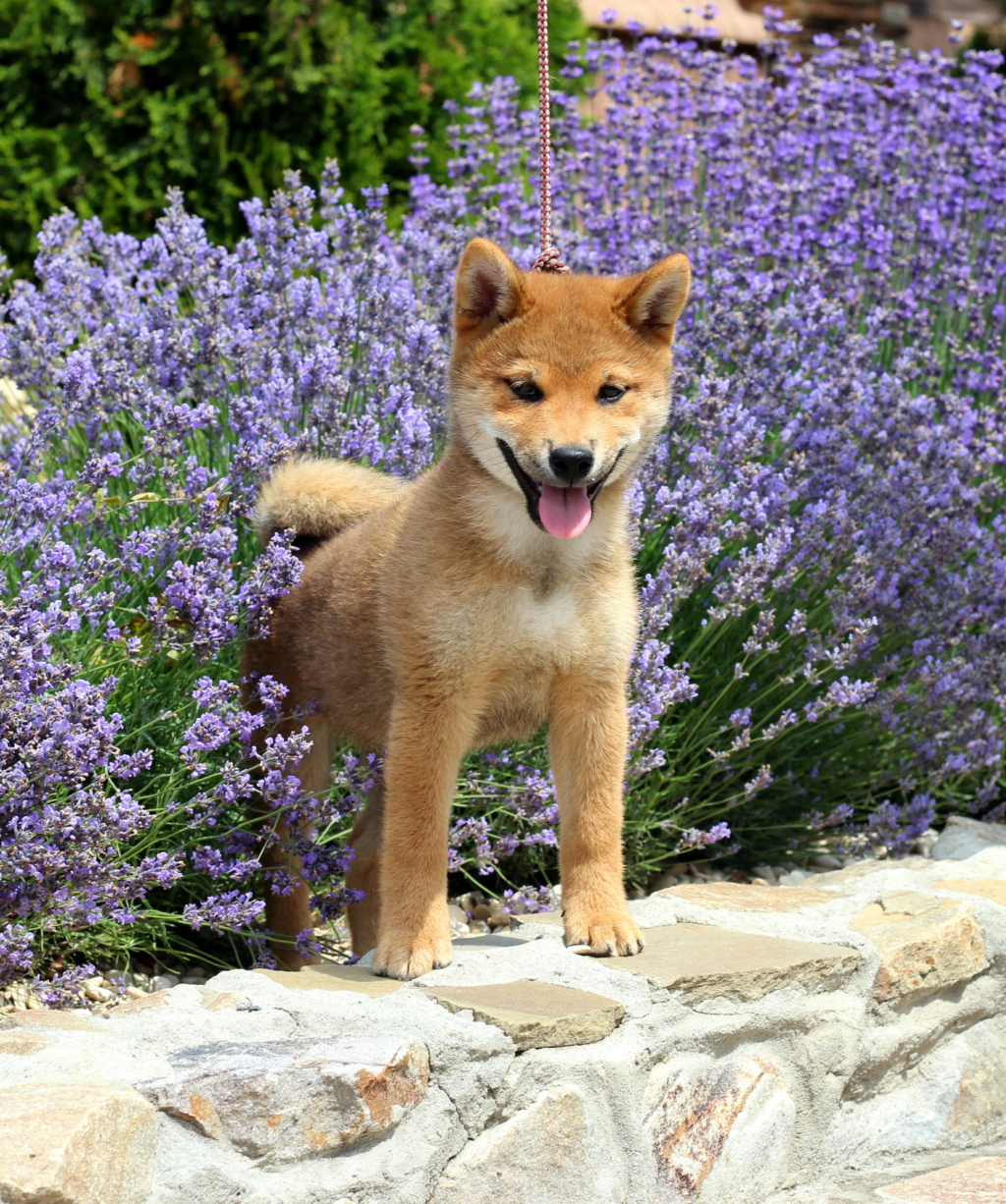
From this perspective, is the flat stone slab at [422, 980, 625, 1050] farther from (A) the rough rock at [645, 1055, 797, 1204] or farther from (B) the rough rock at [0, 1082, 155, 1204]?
(B) the rough rock at [0, 1082, 155, 1204]

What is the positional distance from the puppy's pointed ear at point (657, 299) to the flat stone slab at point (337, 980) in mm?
1478

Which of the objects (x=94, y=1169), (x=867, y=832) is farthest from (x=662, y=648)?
(x=94, y=1169)

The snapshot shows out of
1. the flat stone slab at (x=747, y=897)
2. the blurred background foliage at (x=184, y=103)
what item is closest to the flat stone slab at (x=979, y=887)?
the flat stone slab at (x=747, y=897)

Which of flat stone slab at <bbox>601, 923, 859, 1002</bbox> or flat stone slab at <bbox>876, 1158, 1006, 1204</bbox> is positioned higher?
flat stone slab at <bbox>601, 923, 859, 1002</bbox>

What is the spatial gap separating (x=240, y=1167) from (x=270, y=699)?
3.70 feet

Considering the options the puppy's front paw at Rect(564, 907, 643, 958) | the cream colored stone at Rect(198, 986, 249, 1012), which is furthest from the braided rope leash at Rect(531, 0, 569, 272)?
the cream colored stone at Rect(198, 986, 249, 1012)

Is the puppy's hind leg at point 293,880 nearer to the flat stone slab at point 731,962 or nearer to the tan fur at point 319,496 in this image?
the tan fur at point 319,496

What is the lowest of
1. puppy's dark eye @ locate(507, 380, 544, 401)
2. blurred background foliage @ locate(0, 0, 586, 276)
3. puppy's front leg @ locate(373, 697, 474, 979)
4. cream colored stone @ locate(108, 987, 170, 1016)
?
cream colored stone @ locate(108, 987, 170, 1016)

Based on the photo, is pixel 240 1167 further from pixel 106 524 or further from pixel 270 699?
pixel 106 524

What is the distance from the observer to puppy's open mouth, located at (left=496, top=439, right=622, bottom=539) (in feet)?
9.18

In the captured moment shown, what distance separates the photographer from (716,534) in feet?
13.5

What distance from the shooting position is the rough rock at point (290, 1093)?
2.29 m

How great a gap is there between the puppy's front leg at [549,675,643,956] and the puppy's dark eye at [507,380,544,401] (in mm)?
582

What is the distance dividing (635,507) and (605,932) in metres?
1.38
